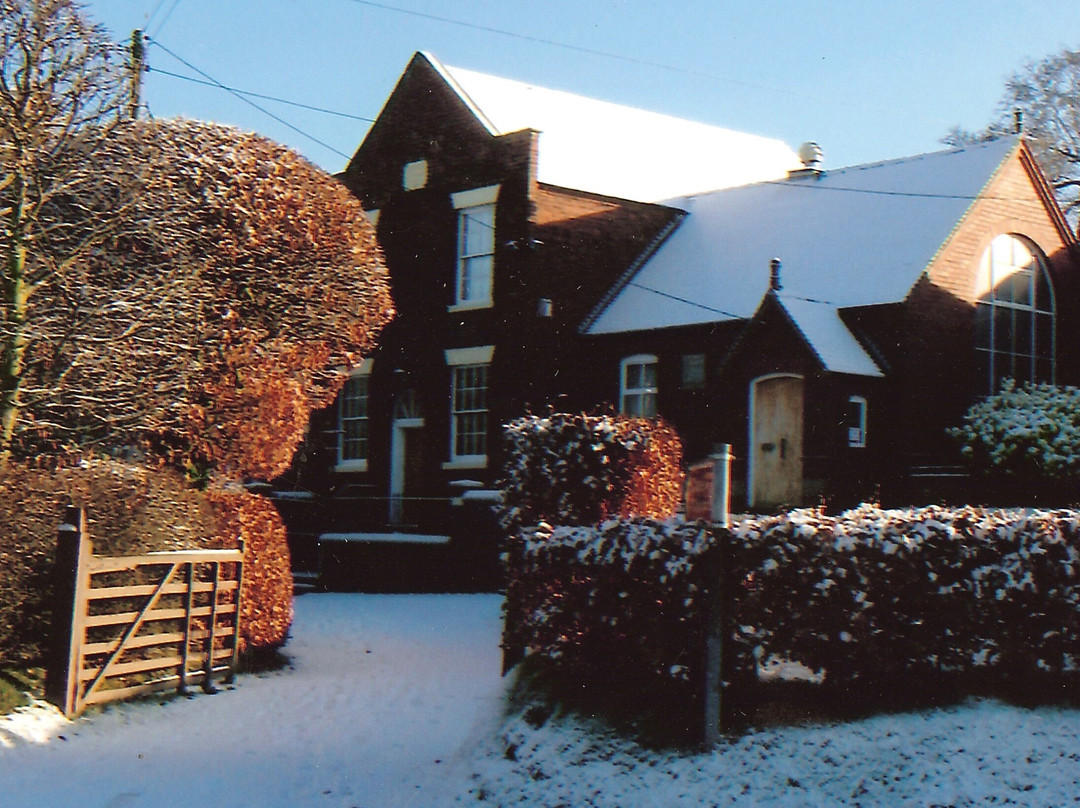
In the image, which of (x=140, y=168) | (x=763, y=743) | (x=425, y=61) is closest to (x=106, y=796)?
(x=763, y=743)

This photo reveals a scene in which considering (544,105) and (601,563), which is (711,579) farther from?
(544,105)

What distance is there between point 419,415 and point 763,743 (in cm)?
1914

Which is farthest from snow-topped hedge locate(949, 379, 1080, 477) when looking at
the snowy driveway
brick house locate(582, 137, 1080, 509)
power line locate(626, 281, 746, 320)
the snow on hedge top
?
the snowy driveway

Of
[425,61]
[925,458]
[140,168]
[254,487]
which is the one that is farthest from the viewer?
[425,61]

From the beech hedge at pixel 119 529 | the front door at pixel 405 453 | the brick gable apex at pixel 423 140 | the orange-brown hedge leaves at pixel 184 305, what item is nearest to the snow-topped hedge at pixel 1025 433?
the brick gable apex at pixel 423 140

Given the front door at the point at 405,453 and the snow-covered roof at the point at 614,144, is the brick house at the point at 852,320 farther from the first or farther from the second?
the front door at the point at 405,453

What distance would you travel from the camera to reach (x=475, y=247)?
86.1ft

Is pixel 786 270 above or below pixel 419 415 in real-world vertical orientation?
above

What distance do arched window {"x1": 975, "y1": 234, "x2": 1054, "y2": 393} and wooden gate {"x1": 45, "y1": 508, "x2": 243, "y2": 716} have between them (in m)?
15.8

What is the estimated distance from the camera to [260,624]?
45.0 ft

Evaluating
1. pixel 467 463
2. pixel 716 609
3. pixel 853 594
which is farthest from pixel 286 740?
pixel 467 463

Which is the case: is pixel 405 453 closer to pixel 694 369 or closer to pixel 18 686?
pixel 694 369

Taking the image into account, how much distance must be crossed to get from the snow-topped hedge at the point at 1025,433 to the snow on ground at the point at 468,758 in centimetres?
1216

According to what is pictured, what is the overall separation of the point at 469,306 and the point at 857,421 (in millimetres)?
8513
